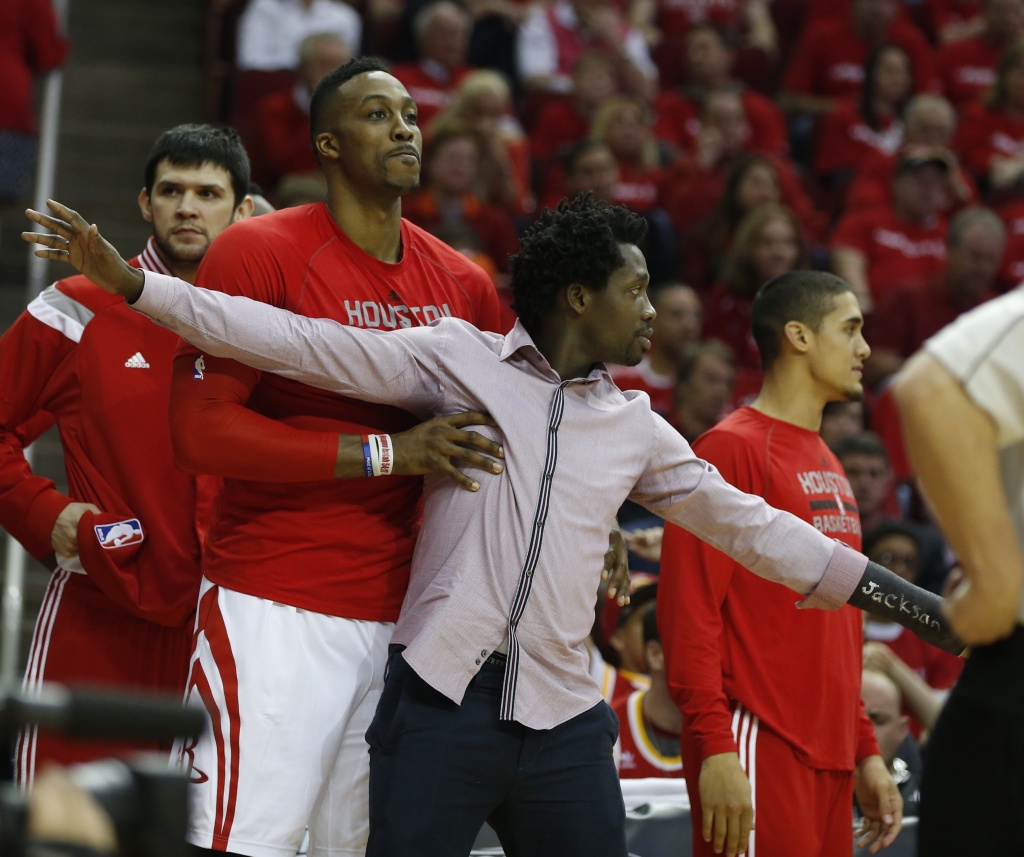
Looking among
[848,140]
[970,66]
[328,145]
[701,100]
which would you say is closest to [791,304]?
A: [328,145]

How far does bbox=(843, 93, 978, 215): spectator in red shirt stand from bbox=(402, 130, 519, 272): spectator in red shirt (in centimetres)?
254

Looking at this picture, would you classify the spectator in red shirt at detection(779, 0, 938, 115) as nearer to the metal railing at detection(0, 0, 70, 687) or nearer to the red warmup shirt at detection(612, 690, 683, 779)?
the metal railing at detection(0, 0, 70, 687)

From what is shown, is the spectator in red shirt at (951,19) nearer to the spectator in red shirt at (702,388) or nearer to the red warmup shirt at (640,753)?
the spectator in red shirt at (702,388)

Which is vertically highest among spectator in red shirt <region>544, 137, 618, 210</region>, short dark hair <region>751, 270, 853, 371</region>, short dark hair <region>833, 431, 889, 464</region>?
spectator in red shirt <region>544, 137, 618, 210</region>

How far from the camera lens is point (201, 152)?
3.91 metres

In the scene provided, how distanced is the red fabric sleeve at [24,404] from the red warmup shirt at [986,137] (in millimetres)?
7925

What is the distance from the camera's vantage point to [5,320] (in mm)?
7711

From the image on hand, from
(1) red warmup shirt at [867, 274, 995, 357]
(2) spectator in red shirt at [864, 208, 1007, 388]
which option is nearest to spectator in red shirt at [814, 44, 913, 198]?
(2) spectator in red shirt at [864, 208, 1007, 388]

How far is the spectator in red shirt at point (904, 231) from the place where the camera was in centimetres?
902

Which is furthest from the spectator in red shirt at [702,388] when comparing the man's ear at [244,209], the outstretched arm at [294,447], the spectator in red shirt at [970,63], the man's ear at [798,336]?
the spectator in red shirt at [970,63]

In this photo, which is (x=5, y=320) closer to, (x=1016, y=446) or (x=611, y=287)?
(x=611, y=287)

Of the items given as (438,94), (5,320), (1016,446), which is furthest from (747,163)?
(1016,446)

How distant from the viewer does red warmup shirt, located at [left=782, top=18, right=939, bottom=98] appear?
425 inches

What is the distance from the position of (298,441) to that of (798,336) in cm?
146
